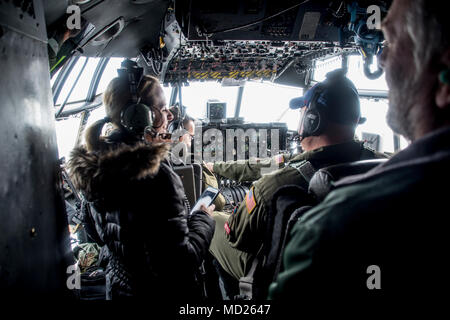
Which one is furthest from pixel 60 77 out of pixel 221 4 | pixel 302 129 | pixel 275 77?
pixel 302 129

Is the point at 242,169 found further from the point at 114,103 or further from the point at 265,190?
the point at 114,103

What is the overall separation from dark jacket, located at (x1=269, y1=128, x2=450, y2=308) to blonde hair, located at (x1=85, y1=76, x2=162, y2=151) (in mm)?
915

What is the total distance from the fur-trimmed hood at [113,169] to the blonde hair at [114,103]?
0.32 feet

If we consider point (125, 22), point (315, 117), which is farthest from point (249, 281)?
point (125, 22)

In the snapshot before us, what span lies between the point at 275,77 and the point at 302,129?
8.40 feet

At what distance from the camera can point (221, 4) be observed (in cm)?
206

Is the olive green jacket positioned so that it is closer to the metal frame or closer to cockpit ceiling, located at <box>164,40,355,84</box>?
cockpit ceiling, located at <box>164,40,355,84</box>

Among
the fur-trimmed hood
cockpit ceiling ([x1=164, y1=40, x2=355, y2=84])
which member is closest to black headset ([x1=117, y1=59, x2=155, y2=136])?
the fur-trimmed hood

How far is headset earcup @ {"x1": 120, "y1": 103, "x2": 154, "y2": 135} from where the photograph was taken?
42.6 inches

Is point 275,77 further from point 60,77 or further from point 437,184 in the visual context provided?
point 437,184

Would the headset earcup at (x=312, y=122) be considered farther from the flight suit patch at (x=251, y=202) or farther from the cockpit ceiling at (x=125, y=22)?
the cockpit ceiling at (x=125, y=22)

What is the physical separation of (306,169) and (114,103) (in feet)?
2.90
